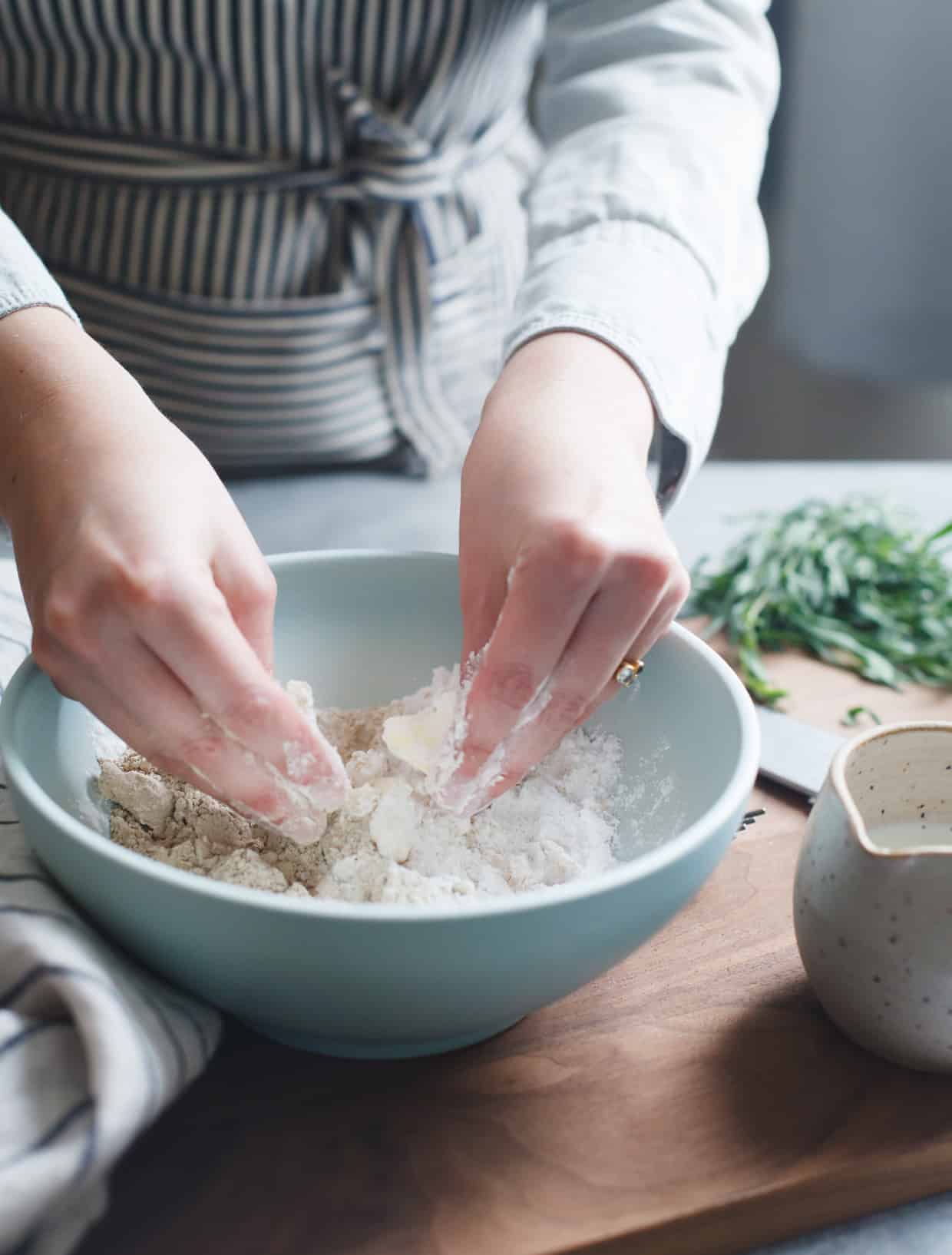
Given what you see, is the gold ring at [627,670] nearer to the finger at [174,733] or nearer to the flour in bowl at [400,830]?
the flour in bowl at [400,830]

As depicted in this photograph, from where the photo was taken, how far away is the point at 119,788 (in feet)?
2.04

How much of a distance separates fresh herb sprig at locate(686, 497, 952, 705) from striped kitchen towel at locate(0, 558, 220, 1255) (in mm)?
540

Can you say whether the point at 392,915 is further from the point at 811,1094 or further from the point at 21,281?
the point at 21,281

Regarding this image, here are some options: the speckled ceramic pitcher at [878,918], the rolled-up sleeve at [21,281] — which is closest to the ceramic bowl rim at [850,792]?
the speckled ceramic pitcher at [878,918]

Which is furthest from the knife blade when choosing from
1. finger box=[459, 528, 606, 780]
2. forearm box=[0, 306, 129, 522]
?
forearm box=[0, 306, 129, 522]

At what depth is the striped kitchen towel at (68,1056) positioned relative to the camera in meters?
0.43

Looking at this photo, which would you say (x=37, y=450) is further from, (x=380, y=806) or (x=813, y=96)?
(x=813, y=96)

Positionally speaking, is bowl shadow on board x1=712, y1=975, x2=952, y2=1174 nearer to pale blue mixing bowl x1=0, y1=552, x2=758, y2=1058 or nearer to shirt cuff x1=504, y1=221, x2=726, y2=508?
pale blue mixing bowl x1=0, y1=552, x2=758, y2=1058

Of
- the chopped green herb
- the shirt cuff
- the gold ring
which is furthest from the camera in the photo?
the chopped green herb

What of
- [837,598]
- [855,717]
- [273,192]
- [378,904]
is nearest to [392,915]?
[378,904]

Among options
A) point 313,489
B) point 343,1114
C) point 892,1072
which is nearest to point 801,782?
point 892,1072

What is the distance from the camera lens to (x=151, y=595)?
513mm

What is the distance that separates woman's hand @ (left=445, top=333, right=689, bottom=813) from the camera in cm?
58

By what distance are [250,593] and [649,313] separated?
1.15ft
